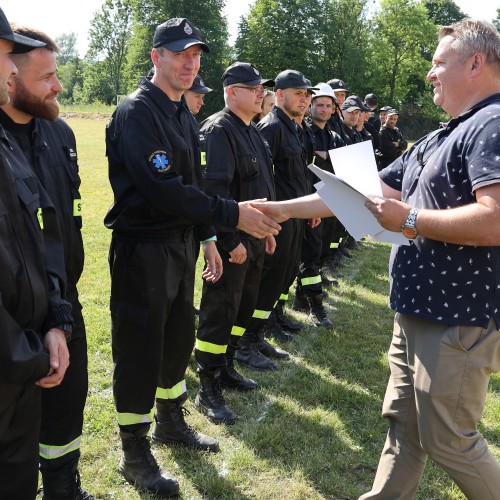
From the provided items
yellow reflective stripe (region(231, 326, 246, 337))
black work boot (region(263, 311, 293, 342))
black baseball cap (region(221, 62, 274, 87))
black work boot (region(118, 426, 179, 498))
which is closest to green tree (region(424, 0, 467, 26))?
black work boot (region(263, 311, 293, 342))

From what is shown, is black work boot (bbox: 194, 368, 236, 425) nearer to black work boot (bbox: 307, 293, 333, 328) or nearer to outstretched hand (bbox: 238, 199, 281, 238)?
outstretched hand (bbox: 238, 199, 281, 238)

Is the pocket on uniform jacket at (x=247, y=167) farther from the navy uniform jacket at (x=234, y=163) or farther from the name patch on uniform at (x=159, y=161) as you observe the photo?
the name patch on uniform at (x=159, y=161)

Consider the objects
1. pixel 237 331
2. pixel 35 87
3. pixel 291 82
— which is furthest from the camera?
pixel 291 82

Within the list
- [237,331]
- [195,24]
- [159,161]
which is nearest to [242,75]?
[159,161]

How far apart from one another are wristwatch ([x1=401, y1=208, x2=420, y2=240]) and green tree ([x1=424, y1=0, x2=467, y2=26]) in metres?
73.5

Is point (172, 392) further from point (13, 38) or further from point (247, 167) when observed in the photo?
point (13, 38)

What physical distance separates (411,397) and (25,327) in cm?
186

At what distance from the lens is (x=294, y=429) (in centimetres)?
405

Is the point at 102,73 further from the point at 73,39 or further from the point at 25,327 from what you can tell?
the point at 25,327

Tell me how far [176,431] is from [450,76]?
277cm

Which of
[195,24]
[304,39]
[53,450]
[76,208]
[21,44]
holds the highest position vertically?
[195,24]

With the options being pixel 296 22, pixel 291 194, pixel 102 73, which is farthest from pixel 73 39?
pixel 291 194

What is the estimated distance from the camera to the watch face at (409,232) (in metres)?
2.41

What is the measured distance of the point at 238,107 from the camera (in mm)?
4516
